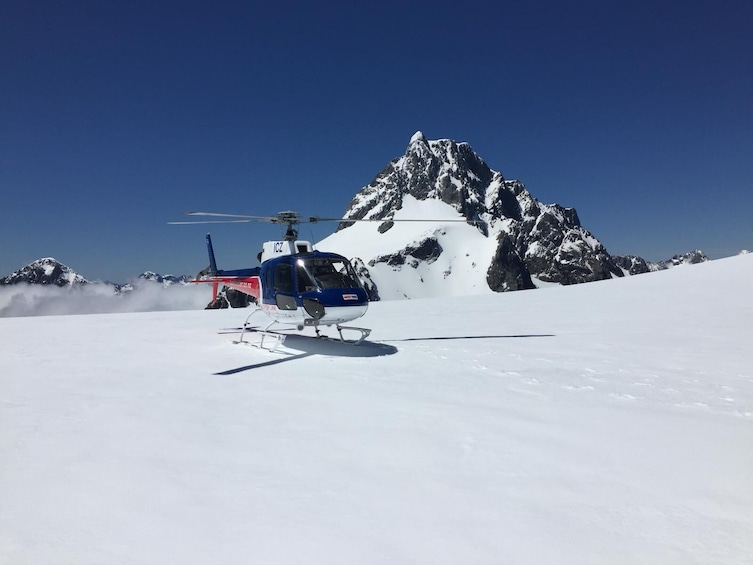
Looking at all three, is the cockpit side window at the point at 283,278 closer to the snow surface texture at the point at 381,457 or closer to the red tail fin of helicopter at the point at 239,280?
the red tail fin of helicopter at the point at 239,280

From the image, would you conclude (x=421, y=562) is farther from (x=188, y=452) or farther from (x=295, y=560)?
(x=188, y=452)

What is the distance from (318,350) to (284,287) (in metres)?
1.71

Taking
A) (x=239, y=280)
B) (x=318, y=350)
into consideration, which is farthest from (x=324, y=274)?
(x=239, y=280)

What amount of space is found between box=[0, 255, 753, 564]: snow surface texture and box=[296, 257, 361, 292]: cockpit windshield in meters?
1.63

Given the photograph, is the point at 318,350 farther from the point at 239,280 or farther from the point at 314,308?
the point at 239,280

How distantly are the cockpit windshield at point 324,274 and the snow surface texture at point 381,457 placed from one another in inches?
64.0

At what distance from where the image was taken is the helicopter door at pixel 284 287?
9.52 m

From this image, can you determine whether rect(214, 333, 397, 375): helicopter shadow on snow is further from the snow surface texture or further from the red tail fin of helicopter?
the red tail fin of helicopter

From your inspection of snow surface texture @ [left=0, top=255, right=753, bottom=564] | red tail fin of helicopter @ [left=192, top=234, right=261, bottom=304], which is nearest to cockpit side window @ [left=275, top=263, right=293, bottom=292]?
red tail fin of helicopter @ [left=192, top=234, right=261, bottom=304]

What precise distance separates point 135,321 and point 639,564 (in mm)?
16424

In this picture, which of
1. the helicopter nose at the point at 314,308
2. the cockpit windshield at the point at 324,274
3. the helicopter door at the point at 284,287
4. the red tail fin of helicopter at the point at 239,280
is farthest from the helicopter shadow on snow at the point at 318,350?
the red tail fin of helicopter at the point at 239,280

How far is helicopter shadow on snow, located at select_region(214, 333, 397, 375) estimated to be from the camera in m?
8.26

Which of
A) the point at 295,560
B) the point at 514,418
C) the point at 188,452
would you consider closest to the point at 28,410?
the point at 188,452

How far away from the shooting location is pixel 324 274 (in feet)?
30.7
